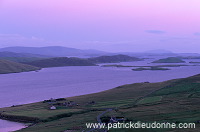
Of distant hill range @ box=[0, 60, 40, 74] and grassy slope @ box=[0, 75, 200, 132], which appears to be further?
distant hill range @ box=[0, 60, 40, 74]

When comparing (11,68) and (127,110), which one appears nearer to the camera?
(127,110)

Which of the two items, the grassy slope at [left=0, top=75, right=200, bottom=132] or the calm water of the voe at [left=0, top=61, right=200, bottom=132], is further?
the calm water of the voe at [left=0, top=61, right=200, bottom=132]

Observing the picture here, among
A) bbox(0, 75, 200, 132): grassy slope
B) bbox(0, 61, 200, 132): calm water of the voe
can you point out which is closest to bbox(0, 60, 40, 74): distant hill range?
bbox(0, 61, 200, 132): calm water of the voe

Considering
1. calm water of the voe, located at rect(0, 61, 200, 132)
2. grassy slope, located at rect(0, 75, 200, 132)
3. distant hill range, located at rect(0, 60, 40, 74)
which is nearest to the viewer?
grassy slope, located at rect(0, 75, 200, 132)

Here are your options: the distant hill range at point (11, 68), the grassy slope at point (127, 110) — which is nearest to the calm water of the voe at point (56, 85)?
the grassy slope at point (127, 110)

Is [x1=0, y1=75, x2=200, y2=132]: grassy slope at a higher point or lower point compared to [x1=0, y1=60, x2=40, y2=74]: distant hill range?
lower

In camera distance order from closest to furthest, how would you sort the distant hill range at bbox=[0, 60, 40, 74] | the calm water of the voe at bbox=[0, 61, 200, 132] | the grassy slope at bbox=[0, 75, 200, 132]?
the grassy slope at bbox=[0, 75, 200, 132], the calm water of the voe at bbox=[0, 61, 200, 132], the distant hill range at bbox=[0, 60, 40, 74]

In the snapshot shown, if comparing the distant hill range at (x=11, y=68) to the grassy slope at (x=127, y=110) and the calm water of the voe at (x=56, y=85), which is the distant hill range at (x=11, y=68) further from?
the grassy slope at (x=127, y=110)

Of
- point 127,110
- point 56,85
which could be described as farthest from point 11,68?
point 127,110

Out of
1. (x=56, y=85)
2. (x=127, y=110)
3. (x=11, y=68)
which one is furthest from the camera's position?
(x=11, y=68)

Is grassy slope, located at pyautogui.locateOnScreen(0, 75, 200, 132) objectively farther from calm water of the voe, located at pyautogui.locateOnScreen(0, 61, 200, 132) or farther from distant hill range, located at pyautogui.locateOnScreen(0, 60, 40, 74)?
distant hill range, located at pyautogui.locateOnScreen(0, 60, 40, 74)

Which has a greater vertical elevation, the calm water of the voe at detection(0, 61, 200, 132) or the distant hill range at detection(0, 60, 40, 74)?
the distant hill range at detection(0, 60, 40, 74)

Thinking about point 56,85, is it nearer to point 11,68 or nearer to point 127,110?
point 127,110
